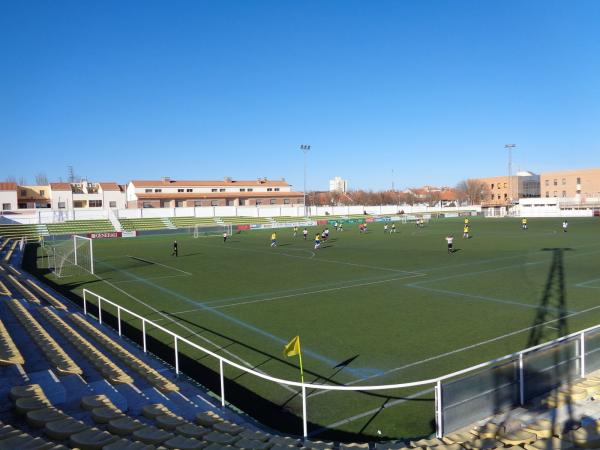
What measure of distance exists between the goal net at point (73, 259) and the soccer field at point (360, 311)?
1.01m

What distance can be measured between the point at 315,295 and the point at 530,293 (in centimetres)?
871

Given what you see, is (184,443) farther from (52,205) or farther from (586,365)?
(52,205)

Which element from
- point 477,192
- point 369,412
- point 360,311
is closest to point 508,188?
point 477,192

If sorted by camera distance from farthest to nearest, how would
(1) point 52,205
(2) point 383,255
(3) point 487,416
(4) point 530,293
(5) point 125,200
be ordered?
1. (5) point 125,200
2. (1) point 52,205
3. (2) point 383,255
4. (4) point 530,293
5. (3) point 487,416

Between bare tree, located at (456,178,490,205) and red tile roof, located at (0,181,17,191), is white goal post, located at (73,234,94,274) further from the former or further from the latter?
bare tree, located at (456,178,490,205)

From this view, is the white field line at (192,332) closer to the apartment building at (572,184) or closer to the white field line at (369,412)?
the white field line at (369,412)

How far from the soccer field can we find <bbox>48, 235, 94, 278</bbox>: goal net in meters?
1.01

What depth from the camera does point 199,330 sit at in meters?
14.9

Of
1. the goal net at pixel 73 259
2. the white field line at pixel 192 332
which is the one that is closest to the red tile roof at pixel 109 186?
the goal net at pixel 73 259

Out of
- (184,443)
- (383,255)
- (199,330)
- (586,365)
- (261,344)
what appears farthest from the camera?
(383,255)

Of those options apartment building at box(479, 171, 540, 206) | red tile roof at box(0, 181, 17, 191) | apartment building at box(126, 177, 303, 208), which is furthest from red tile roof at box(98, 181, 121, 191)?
apartment building at box(479, 171, 540, 206)

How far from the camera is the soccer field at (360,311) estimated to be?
9328 millimetres

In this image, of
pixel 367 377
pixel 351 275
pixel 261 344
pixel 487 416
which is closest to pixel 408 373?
pixel 367 377

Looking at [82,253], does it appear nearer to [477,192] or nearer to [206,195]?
[206,195]
